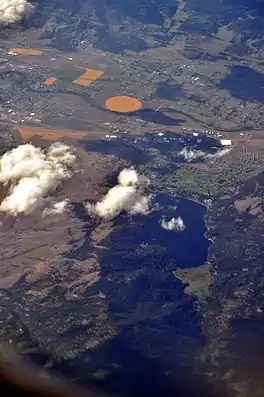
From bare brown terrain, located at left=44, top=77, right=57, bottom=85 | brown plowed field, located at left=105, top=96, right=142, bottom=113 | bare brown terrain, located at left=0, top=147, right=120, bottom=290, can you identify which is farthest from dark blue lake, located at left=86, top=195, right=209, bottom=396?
bare brown terrain, located at left=44, top=77, right=57, bottom=85

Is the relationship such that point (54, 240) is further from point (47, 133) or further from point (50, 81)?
point (50, 81)

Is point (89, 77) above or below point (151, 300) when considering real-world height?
below

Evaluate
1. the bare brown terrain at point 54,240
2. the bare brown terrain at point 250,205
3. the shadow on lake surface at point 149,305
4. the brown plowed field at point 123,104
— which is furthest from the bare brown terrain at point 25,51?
the bare brown terrain at point 250,205

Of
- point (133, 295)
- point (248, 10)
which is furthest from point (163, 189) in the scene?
point (248, 10)

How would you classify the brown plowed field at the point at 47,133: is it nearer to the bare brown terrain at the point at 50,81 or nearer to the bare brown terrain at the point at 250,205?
the bare brown terrain at the point at 50,81

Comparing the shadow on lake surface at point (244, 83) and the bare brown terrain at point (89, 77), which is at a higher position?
the bare brown terrain at point (89, 77)

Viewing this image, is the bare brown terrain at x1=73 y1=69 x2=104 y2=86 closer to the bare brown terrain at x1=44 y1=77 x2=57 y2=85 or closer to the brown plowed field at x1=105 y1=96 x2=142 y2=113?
the bare brown terrain at x1=44 y1=77 x2=57 y2=85

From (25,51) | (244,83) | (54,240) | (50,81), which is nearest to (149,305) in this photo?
(54,240)

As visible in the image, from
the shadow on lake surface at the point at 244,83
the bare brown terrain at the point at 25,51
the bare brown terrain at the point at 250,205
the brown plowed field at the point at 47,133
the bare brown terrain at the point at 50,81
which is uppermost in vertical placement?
the brown plowed field at the point at 47,133

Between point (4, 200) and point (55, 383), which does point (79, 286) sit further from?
point (4, 200)

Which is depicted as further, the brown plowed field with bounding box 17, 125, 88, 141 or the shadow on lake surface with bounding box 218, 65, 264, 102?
the shadow on lake surface with bounding box 218, 65, 264, 102

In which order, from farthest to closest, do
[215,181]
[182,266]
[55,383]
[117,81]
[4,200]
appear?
[117,81], [215,181], [4,200], [182,266], [55,383]
